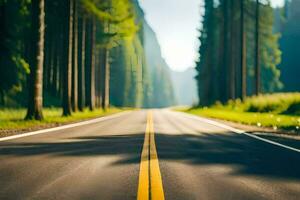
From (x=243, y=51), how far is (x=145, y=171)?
3820 centimetres

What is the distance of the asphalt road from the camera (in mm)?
5340

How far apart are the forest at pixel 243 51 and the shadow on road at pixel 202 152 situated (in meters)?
33.0

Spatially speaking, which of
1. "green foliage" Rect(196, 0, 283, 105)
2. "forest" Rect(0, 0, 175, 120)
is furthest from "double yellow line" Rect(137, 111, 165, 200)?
"green foliage" Rect(196, 0, 283, 105)

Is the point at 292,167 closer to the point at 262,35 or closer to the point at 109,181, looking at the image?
the point at 109,181

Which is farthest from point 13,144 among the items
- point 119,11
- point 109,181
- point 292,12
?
point 292,12

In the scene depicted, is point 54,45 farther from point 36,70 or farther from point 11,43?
point 36,70

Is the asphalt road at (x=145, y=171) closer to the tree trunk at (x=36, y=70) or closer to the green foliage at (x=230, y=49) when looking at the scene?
the tree trunk at (x=36, y=70)

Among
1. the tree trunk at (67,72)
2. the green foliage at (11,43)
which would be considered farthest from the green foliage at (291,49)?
the tree trunk at (67,72)

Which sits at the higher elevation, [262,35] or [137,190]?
[262,35]

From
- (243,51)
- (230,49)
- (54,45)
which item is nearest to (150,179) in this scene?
(243,51)

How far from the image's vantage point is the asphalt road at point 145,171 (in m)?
5.34

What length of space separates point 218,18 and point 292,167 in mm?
48892

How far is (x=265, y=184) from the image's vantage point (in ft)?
19.8

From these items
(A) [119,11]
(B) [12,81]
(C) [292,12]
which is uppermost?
(C) [292,12]
